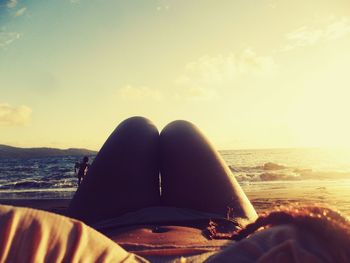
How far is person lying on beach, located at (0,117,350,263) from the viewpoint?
30.5 inches

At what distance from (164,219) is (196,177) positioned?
2.03 ft

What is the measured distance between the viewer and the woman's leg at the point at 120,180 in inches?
98.3

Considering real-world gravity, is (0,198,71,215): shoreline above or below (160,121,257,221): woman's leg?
below

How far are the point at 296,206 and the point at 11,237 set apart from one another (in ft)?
2.01

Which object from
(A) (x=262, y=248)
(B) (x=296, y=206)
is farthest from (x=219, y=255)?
(B) (x=296, y=206)

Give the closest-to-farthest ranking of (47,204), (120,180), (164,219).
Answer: (164,219), (120,180), (47,204)

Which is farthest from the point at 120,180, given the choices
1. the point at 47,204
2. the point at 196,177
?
the point at 47,204

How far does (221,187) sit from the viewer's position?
2.60m

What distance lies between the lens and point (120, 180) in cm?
259

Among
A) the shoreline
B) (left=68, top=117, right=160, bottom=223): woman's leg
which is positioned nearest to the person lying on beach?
(left=68, top=117, right=160, bottom=223): woman's leg

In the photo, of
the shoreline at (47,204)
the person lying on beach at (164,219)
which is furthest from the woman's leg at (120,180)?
the shoreline at (47,204)

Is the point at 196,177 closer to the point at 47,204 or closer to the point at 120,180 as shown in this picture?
the point at 120,180

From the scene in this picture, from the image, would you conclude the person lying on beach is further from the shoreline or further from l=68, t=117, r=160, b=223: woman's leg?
the shoreline

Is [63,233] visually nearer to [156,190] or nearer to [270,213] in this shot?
[270,213]
